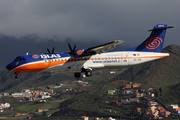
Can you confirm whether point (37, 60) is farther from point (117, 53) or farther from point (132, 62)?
point (132, 62)

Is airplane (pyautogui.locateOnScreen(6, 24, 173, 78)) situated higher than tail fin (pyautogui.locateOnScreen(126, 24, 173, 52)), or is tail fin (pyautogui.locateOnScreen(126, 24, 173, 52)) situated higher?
tail fin (pyautogui.locateOnScreen(126, 24, 173, 52))

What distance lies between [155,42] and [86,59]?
51.9 ft

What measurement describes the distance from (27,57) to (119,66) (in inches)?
681

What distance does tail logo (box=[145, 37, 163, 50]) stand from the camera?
53.0 m

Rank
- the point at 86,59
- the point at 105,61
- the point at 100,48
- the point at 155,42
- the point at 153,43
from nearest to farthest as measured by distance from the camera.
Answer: the point at 100,48 → the point at 86,59 → the point at 105,61 → the point at 153,43 → the point at 155,42

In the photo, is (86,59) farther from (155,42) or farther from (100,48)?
(155,42)

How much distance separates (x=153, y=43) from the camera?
53250 mm

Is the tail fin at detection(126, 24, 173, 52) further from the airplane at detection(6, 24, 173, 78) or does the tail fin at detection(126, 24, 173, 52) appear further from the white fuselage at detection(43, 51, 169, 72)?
the white fuselage at detection(43, 51, 169, 72)

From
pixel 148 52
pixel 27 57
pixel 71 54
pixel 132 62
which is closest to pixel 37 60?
pixel 27 57

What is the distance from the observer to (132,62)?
165 ft

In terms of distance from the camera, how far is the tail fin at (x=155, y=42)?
173 feet

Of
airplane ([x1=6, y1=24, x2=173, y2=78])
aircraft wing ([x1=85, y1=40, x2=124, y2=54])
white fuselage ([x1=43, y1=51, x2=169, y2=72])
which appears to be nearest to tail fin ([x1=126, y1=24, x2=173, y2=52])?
airplane ([x1=6, y1=24, x2=173, y2=78])

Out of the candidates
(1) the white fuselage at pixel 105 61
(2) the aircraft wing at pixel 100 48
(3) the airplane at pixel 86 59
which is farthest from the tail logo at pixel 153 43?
(2) the aircraft wing at pixel 100 48

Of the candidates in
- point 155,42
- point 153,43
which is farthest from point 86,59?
point 155,42
